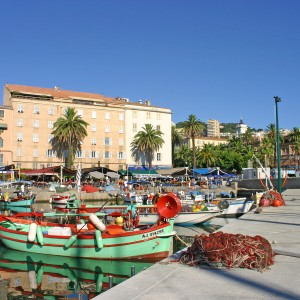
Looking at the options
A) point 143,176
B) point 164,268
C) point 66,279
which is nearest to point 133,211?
point 66,279

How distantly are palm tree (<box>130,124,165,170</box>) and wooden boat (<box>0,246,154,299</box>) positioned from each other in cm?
6095

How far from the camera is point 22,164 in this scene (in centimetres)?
7119

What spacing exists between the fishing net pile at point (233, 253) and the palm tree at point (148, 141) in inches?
2719

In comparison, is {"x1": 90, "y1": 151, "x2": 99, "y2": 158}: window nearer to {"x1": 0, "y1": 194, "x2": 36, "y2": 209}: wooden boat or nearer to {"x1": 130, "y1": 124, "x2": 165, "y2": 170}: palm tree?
{"x1": 130, "y1": 124, "x2": 165, "y2": 170}: palm tree

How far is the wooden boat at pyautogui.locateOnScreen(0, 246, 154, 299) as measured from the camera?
1345 cm

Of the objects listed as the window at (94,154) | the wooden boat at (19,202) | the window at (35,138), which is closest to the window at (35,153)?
the window at (35,138)

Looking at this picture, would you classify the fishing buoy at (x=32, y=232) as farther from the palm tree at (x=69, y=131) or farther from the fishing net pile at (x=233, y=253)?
the palm tree at (x=69, y=131)

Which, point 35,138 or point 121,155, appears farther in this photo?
point 121,155

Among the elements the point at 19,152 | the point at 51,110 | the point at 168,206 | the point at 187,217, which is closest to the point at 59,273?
the point at 168,206

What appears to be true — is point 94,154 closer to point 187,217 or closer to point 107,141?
point 107,141

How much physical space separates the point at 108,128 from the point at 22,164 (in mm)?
18816

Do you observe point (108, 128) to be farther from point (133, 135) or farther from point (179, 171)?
point (179, 171)

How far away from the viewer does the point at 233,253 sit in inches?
362

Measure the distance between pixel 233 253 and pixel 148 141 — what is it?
7002cm
